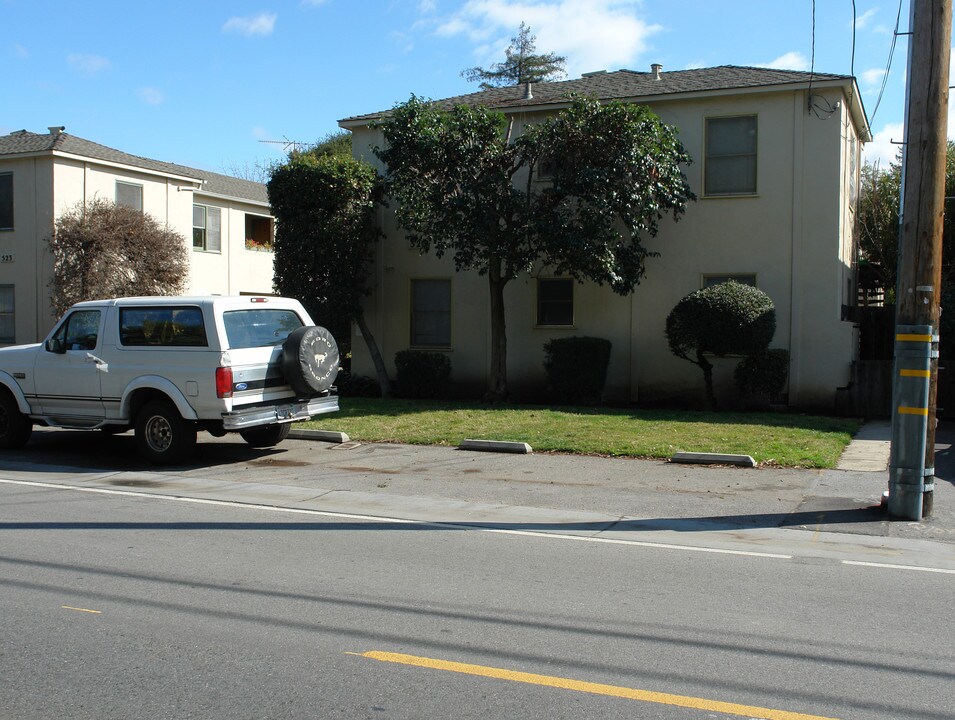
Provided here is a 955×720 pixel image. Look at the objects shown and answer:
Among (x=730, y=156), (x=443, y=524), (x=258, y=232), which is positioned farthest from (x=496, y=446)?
(x=258, y=232)

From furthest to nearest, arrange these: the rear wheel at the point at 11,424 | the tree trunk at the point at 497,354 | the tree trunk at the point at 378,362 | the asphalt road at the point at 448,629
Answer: the tree trunk at the point at 378,362
the tree trunk at the point at 497,354
the rear wheel at the point at 11,424
the asphalt road at the point at 448,629

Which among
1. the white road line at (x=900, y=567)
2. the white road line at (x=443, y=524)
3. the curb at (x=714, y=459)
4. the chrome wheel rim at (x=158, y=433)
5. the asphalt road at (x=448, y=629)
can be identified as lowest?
the white road line at (x=443, y=524)

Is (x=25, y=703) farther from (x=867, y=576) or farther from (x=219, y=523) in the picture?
(x=867, y=576)

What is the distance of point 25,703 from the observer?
4352 millimetres

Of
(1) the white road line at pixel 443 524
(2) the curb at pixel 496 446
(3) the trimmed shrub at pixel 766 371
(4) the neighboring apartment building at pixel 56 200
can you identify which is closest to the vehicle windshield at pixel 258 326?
(1) the white road line at pixel 443 524

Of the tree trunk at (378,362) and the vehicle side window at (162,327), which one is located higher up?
the vehicle side window at (162,327)

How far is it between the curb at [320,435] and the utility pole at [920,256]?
26.4 feet

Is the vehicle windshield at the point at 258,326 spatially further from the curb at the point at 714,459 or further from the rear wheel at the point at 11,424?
the curb at the point at 714,459

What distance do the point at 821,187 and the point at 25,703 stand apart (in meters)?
16.7

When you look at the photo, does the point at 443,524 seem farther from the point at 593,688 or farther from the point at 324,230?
the point at 324,230

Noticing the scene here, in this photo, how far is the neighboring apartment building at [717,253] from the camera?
17453 mm

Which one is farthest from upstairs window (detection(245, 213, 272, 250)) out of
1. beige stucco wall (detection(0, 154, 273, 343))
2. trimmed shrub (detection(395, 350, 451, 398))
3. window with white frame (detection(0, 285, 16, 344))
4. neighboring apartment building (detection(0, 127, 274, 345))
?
trimmed shrub (detection(395, 350, 451, 398))

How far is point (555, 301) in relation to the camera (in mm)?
19734

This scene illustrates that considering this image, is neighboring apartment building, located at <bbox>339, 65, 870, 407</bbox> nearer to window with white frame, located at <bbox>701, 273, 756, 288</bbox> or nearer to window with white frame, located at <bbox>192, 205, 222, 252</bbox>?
window with white frame, located at <bbox>701, 273, 756, 288</bbox>
